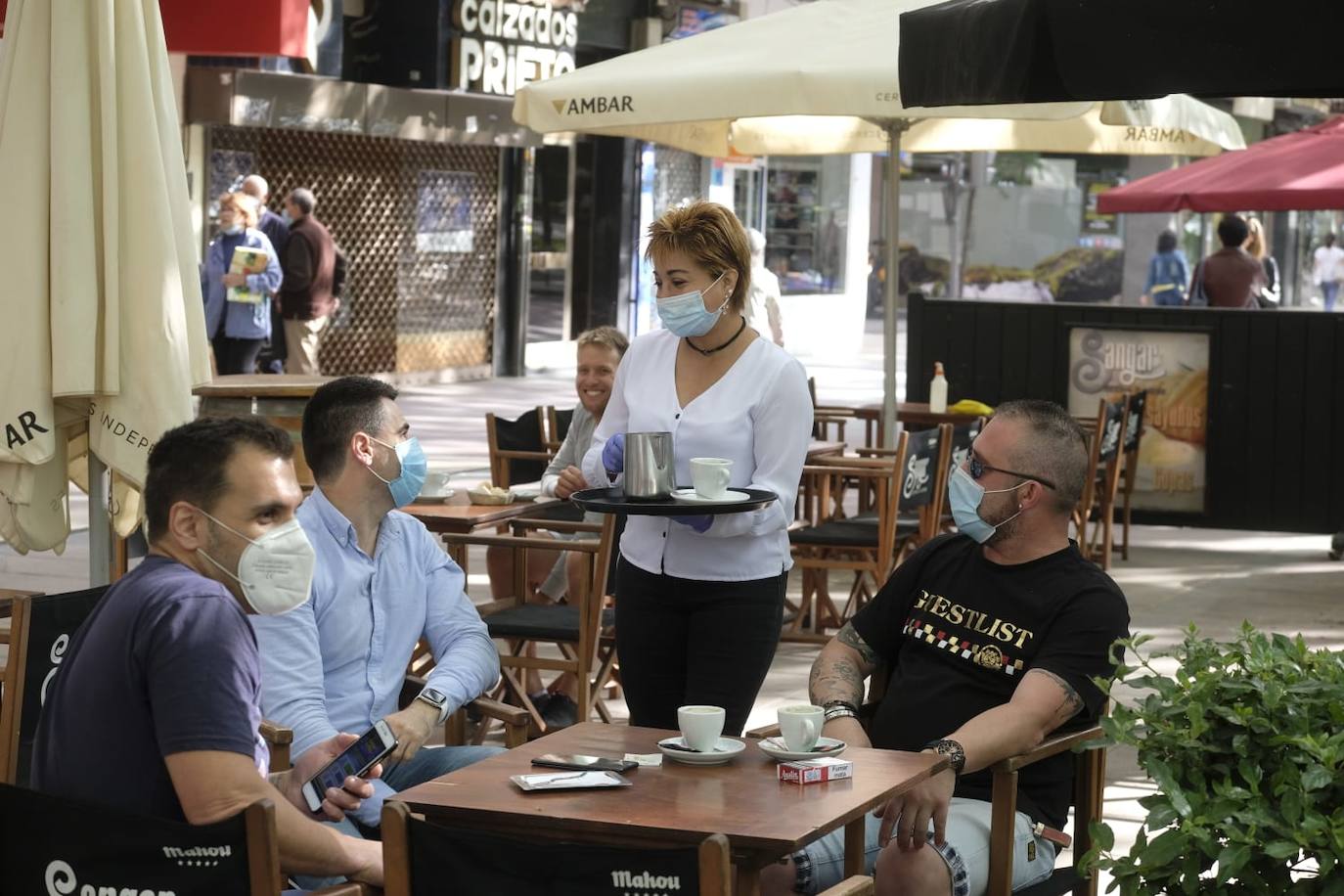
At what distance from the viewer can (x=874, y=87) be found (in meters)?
7.92

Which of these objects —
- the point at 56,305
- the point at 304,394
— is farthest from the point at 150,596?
the point at 304,394

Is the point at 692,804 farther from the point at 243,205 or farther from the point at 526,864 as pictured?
the point at 243,205

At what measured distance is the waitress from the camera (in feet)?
15.4

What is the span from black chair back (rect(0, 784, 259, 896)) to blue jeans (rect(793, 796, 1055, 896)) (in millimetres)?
1396

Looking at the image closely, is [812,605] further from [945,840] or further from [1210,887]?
[1210,887]

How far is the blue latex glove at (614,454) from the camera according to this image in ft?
16.3

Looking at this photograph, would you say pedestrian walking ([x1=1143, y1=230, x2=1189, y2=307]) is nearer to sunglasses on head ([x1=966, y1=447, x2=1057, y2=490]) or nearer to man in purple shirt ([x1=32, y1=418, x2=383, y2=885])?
sunglasses on head ([x1=966, y1=447, x2=1057, y2=490])

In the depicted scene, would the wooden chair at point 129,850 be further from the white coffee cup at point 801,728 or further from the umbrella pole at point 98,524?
the umbrella pole at point 98,524

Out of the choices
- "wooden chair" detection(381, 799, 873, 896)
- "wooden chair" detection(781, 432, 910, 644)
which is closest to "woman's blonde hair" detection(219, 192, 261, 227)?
"wooden chair" detection(781, 432, 910, 644)

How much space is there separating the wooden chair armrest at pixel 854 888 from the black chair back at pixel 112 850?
85cm

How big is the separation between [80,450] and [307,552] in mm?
2380

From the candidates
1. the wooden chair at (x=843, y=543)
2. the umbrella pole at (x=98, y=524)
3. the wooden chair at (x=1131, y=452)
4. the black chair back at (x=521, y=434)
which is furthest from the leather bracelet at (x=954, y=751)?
the wooden chair at (x=1131, y=452)

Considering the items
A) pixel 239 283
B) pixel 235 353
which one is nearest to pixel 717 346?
pixel 239 283

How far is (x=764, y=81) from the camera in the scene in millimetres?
8219
